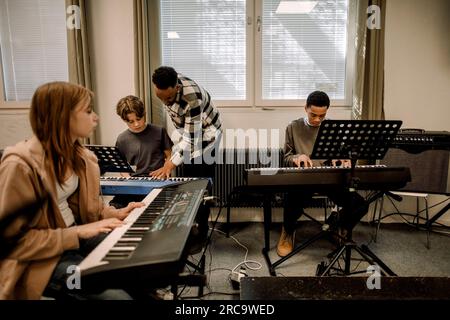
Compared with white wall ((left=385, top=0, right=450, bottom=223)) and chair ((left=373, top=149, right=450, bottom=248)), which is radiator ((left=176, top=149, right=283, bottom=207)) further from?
white wall ((left=385, top=0, right=450, bottom=223))

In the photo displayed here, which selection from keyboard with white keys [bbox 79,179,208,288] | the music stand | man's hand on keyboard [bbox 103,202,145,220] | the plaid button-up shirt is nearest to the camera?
keyboard with white keys [bbox 79,179,208,288]

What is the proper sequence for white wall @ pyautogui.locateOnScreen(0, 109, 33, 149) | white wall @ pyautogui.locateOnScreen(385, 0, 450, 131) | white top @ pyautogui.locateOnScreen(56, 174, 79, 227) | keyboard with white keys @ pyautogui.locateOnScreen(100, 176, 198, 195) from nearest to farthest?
white top @ pyautogui.locateOnScreen(56, 174, 79, 227)
keyboard with white keys @ pyautogui.locateOnScreen(100, 176, 198, 195)
white wall @ pyautogui.locateOnScreen(385, 0, 450, 131)
white wall @ pyautogui.locateOnScreen(0, 109, 33, 149)

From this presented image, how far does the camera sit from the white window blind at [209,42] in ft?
9.71

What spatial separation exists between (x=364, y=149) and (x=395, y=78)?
60.0 inches

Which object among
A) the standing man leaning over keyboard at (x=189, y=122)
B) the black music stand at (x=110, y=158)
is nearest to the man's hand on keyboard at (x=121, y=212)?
the black music stand at (x=110, y=158)

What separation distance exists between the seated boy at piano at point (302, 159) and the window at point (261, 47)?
546 millimetres

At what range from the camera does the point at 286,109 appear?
307cm

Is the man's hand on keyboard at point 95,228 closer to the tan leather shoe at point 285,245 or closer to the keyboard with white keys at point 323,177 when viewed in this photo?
the keyboard with white keys at point 323,177

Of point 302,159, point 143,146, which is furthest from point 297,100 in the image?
point 143,146

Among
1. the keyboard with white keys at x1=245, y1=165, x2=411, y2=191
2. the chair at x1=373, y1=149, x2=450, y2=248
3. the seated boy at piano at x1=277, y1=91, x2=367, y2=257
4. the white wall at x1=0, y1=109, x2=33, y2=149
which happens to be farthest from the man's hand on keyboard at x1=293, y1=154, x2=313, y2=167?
the white wall at x1=0, y1=109, x2=33, y2=149

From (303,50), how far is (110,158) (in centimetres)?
203

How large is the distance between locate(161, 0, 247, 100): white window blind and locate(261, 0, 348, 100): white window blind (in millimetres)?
229

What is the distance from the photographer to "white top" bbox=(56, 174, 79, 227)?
1.24 metres

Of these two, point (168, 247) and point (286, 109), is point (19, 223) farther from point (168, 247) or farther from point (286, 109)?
point (286, 109)
